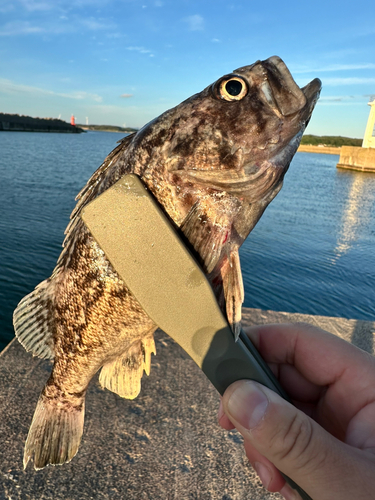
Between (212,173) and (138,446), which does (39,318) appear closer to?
(138,446)

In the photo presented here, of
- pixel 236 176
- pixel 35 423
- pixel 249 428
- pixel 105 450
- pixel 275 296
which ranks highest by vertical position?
pixel 236 176

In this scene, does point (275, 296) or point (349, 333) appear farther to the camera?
point (275, 296)

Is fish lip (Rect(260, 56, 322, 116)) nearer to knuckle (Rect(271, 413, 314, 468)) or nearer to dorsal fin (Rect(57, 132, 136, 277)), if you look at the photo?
dorsal fin (Rect(57, 132, 136, 277))

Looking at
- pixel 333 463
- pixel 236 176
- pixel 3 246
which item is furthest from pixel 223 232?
pixel 3 246

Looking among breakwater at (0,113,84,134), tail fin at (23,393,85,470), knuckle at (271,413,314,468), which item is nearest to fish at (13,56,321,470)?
knuckle at (271,413,314,468)

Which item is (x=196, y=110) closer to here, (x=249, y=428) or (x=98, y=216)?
(x=98, y=216)

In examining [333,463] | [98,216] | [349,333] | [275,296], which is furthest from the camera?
[275,296]

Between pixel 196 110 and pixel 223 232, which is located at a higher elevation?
pixel 196 110

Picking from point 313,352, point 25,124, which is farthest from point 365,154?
point 25,124
